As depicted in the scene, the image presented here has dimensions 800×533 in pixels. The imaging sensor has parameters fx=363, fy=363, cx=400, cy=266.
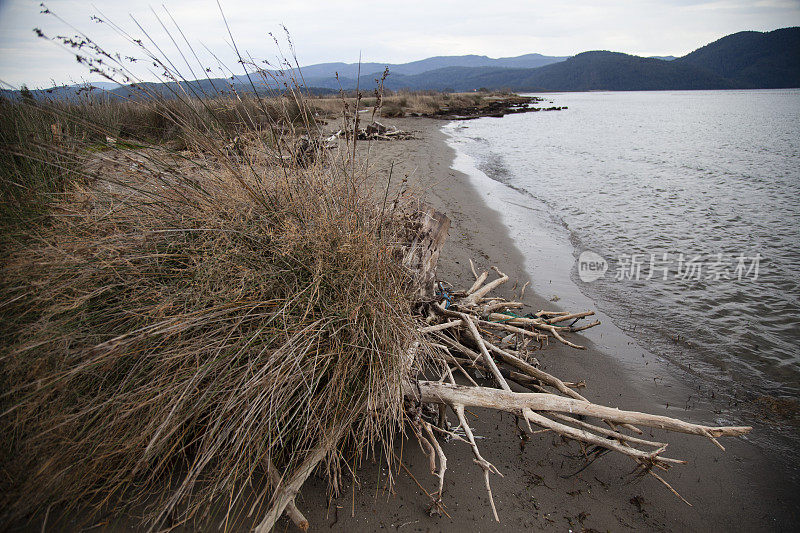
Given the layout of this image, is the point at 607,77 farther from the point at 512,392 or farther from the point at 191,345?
the point at 191,345

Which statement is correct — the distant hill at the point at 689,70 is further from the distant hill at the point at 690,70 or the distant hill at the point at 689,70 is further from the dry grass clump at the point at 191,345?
the dry grass clump at the point at 191,345

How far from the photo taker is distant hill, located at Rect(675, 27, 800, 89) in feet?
354

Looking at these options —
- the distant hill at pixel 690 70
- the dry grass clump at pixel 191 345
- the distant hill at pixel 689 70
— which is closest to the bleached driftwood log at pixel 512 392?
the dry grass clump at pixel 191 345

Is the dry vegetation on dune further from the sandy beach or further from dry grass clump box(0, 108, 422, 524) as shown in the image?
the sandy beach

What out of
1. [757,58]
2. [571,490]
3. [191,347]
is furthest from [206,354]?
[757,58]

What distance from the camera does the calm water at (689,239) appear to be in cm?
381

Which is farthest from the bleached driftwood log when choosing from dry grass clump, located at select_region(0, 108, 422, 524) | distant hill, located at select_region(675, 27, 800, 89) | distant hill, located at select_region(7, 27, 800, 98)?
distant hill, located at select_region(675, 27, 800, 89)

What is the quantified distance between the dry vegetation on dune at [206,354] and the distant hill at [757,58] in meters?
160

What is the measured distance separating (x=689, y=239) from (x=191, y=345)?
8.18 metres

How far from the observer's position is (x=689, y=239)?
6750 millimetres

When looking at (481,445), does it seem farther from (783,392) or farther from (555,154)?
(555,154)

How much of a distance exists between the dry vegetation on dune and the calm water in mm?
2443

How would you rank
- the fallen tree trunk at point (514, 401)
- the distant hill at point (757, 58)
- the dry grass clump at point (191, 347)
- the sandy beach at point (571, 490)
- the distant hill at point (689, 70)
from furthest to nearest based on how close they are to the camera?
1. the distant hill at point (689, 70)
2. the distant hill at point (757, 58)
3. the fallen tree trunk at point (514, 401)
4. the sandy beach at point (571, 490)
5. the dry grass clump at point (191, 347)

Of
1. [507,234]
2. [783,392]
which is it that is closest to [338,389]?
[783,392]
